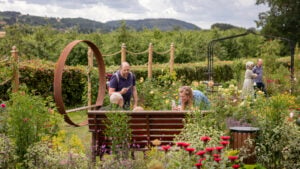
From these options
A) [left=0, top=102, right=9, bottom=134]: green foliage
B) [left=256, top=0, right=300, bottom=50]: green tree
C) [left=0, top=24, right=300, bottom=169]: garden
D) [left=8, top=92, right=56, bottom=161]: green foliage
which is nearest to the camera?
[left=0, top=24, right=300, bottom=169]: garden

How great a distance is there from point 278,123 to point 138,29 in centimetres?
2687

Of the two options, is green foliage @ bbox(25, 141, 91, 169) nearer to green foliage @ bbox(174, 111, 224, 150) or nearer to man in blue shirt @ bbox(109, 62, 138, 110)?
green foliage @ bbox(174, 111, 224, 150)

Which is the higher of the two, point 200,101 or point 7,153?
point 200,101

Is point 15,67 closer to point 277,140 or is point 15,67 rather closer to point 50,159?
point 50,159

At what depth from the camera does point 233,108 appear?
5.87m

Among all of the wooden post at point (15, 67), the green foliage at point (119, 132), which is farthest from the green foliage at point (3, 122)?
the wooden post at point (15, 67)

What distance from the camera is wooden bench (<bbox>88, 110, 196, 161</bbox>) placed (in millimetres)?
5781

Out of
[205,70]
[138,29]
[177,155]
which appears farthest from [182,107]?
[138,29]

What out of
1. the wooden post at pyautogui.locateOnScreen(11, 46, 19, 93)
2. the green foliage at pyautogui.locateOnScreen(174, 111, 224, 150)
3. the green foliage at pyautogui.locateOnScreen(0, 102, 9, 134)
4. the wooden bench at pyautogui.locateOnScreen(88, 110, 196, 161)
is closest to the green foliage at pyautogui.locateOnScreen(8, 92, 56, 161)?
the green foliage at pyautogui.locateOnScreen(0, 102, 9, 134)

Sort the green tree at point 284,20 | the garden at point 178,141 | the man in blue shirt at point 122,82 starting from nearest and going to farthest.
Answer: the garden at point 178,141 < the man in blue shirt at point 122,82 < the green tree at point 284,20

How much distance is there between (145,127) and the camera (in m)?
5.88

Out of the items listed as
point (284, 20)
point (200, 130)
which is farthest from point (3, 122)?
point (284, 20)

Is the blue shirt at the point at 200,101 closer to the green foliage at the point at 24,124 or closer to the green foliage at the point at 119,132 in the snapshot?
the green foliage at the point at 119,132

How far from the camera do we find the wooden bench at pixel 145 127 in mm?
5781
